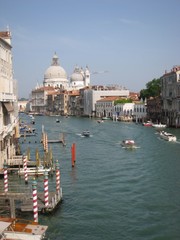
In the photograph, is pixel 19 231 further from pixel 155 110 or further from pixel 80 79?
pixel 80 79

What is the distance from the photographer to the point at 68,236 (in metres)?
9.84

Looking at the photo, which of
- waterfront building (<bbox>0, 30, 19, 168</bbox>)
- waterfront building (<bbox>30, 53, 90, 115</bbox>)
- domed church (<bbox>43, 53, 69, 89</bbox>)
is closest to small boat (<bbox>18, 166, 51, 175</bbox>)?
waterfront building (<bbox>0, 30, 19, 168</bbox>)

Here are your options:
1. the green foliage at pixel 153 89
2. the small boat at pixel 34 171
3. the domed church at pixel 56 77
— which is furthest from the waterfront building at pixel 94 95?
the small boat at pixel 34 171

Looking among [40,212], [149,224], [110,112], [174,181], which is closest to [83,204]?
[40,212]

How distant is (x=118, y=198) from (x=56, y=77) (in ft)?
316

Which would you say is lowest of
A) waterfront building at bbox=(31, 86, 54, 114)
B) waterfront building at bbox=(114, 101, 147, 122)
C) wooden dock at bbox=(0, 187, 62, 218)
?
wooden dock at bbox=(0, 187, 62, 218)

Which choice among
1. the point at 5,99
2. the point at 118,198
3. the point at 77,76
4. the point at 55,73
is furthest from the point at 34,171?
the point at 55,73

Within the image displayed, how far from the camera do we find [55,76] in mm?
108250

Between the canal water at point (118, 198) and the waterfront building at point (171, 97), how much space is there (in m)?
19.3

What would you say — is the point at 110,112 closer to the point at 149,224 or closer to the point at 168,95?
the point at 168,95

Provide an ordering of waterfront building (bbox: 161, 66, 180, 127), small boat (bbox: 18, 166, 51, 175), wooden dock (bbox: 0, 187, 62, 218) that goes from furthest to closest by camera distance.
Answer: waterfront building (bbox: 161, 66, 180, 127) < small boat (bbox: 18, 166, 51, 175) < wooden dock (bbox: 0, 187, 62, 218)

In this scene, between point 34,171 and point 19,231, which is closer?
point 19,231

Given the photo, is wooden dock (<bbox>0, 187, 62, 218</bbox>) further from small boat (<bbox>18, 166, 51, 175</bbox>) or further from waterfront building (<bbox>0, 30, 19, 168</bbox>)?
small boat (<bbox>18, 166, 51, 175</bbox>)

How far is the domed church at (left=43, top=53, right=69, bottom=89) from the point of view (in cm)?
10781
